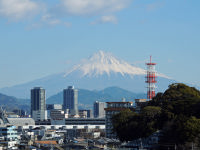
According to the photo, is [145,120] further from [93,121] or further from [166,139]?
[93,121]

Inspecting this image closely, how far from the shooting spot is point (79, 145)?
69.0 meters

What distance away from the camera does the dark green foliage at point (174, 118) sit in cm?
4759

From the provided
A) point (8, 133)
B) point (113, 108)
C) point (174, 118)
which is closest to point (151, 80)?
point (113, 108)

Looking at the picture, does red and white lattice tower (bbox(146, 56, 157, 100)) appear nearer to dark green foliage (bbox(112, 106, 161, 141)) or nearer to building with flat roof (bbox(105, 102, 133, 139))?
building with flat roof (bbox(105, 102, 133, 139))

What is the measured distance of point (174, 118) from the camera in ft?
167

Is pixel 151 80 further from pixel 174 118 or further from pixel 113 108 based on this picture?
pixel 174 118

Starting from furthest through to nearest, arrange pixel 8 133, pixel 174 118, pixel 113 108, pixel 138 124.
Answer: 1. pixel 113 108
2. pixel 8 133
3. pixel 138 124
4. pixel 174 118

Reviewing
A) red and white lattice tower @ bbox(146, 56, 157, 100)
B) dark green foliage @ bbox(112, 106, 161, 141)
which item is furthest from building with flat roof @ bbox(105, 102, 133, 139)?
dark green foliage @ bbox(112, 106, 161, 141)

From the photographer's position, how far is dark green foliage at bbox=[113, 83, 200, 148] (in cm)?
4759

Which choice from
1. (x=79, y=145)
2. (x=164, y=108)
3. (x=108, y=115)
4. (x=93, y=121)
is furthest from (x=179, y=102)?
(x=93, y=121)

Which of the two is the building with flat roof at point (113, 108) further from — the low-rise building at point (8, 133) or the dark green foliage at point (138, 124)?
the dark green foliage at point (138, 124)

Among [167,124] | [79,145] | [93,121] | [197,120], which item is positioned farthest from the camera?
[93,121]

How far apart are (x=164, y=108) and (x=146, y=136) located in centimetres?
340

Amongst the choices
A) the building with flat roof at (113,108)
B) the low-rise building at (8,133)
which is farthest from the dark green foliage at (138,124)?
the building with flat roof at (113,108)
